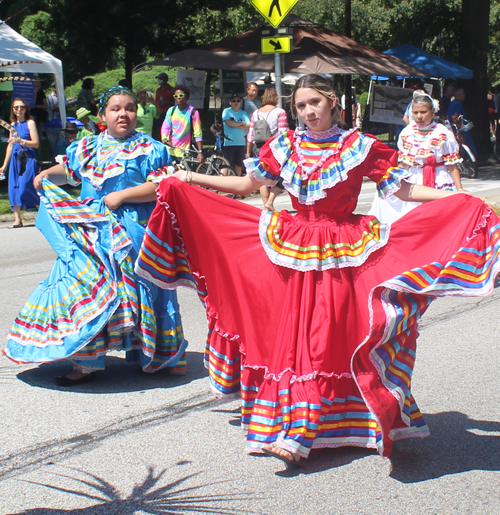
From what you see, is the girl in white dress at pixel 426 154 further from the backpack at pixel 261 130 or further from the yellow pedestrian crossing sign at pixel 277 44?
the backpack at pixel 261 130

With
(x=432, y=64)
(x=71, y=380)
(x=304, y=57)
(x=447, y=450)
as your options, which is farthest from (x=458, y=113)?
(x=447, y=450)

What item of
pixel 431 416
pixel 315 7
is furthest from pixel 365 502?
pixel 315 7

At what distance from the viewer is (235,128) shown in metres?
14.6

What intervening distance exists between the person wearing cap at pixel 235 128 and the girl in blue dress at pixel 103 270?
979 cm

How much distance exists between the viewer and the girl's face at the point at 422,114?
7633mm

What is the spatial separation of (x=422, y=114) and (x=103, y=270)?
4.11 m

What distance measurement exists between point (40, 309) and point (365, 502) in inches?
97.3

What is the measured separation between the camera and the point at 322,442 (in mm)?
3654

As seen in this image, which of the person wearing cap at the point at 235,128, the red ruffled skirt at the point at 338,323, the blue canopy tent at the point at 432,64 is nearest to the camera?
the red ruffled skirt at the point at 338,323

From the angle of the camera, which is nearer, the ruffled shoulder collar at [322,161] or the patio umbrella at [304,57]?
the ruffled shoulder collar at [322,161]

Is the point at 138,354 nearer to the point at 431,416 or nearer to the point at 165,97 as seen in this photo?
the point at 431,416

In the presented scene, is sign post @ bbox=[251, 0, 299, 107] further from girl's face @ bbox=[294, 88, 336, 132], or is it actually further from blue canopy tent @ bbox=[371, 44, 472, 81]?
blue canopy tent @ bbox=[371, 44, 472, 81]

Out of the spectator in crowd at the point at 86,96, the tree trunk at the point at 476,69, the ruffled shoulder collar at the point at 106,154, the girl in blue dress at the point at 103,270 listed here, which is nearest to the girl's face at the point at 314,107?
the girl in blue dress at the point at 103,270

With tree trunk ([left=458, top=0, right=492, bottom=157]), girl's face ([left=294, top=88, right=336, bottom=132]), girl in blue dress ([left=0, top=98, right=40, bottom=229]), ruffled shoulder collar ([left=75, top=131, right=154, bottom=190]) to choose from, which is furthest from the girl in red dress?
tree trunk ([left=458, top=0, right=492, bottom=157])
